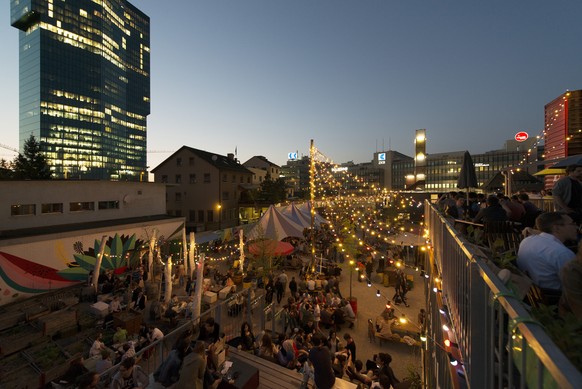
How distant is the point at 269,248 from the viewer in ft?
53.5

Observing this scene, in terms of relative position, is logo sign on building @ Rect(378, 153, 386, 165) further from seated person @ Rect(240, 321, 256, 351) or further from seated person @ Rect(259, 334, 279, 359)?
seated person @ Rect(259, 334, 279, 359)

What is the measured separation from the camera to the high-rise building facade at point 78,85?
94.8 metres

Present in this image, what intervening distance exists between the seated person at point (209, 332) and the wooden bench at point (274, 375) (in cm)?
58

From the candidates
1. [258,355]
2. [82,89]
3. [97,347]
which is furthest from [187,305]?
[82,89]

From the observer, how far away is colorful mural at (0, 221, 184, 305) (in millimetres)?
12547

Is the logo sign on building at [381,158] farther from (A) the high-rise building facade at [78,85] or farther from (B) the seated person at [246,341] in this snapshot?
(B) the seated person at [246,341]

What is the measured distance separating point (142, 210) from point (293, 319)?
1705 centimetres

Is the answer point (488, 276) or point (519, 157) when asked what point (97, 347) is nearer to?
point (488, 276)

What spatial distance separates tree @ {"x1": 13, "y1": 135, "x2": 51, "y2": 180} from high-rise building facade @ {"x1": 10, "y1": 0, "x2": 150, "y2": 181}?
6573cm

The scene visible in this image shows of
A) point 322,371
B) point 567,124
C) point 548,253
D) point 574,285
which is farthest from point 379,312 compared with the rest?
point 567,124

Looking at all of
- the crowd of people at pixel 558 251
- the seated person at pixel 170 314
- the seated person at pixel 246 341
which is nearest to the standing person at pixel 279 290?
the seated person at pixel 170 314

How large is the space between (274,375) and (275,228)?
12688 millimetres

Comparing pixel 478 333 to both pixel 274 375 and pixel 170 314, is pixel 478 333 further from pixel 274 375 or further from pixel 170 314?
pixel 170 314

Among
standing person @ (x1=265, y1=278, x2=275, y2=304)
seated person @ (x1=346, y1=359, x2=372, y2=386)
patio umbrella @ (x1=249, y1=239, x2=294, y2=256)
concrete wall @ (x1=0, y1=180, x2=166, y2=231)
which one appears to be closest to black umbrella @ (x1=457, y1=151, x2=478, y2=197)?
seated person @ (x1=346, y1=359, x2=372, y2=386)
